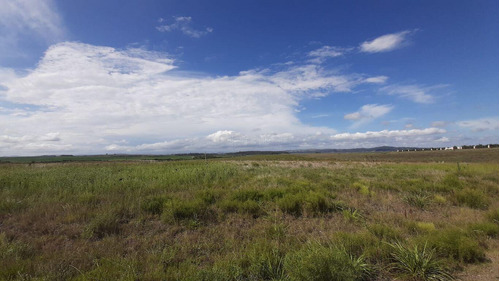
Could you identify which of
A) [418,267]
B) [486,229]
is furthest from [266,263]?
[486,229]

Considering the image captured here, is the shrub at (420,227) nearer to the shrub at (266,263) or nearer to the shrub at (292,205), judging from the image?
the shrub at (292,205)

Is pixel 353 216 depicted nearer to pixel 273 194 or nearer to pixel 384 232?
pixel 384 232

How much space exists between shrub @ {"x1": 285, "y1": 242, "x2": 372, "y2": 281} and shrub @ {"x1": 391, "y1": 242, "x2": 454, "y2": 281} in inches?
26.6

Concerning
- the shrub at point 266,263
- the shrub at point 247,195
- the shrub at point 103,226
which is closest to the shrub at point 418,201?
the shrub at point 247,195

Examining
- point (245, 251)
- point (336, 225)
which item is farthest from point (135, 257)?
point (336, 225)

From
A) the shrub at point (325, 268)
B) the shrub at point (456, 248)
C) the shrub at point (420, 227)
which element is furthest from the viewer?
the shrub at point (420, 227)

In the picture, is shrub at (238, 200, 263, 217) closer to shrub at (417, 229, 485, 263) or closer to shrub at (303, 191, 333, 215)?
shrub at (303, 191, 333, 215)

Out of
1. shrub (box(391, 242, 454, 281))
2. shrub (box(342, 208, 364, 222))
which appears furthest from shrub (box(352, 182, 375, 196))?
shrub (box(391, 242, 454, 281))

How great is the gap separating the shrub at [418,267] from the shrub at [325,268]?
68cm

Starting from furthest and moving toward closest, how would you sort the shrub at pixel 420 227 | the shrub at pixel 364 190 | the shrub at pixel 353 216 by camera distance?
the shrub at pixel 364 190
the shrub at pixel 353 216
the shrub at pixel 420 227

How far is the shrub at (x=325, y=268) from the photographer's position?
3.67 m

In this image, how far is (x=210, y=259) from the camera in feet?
15.7

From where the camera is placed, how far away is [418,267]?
13.7ft

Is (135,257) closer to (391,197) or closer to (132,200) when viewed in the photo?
(132,200)
